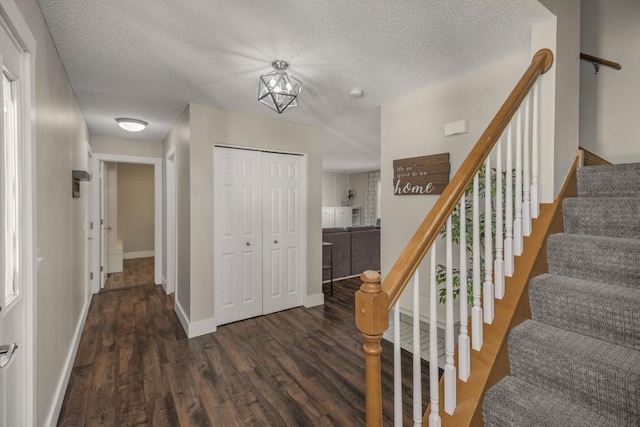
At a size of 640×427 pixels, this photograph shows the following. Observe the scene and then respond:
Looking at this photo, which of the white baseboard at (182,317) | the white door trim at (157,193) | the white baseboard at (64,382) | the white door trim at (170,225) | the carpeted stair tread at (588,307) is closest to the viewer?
the carpeted stair tread at (588,307)

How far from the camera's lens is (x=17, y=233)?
4.47 feet

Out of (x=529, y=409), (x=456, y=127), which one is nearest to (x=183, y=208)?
(x=456, y=127)

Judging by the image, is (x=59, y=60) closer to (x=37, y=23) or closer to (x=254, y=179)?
(x=37, y=23)

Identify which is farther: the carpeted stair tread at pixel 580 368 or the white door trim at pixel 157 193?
the white door trim at pixel 157 193

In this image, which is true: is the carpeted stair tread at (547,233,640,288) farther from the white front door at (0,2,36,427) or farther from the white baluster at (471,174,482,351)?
the white front door at (0,2,36,427)

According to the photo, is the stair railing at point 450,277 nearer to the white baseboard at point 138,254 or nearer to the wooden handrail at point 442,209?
the wooden handrail at point 442,209

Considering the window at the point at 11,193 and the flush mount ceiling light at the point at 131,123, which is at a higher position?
the flush mount ceiling light at the point at 131,123

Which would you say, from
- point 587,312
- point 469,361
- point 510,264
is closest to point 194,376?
point 469,361

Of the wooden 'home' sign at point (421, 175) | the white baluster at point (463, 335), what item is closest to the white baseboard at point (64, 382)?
the white baluster at point (463, 335)

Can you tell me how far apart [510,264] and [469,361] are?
1.66 ft

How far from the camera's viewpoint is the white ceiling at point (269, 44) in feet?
5.51

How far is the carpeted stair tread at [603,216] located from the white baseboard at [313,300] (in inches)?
113

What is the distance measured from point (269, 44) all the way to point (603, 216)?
2.17m

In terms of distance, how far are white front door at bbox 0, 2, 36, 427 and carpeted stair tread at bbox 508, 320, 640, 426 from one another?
207cm
